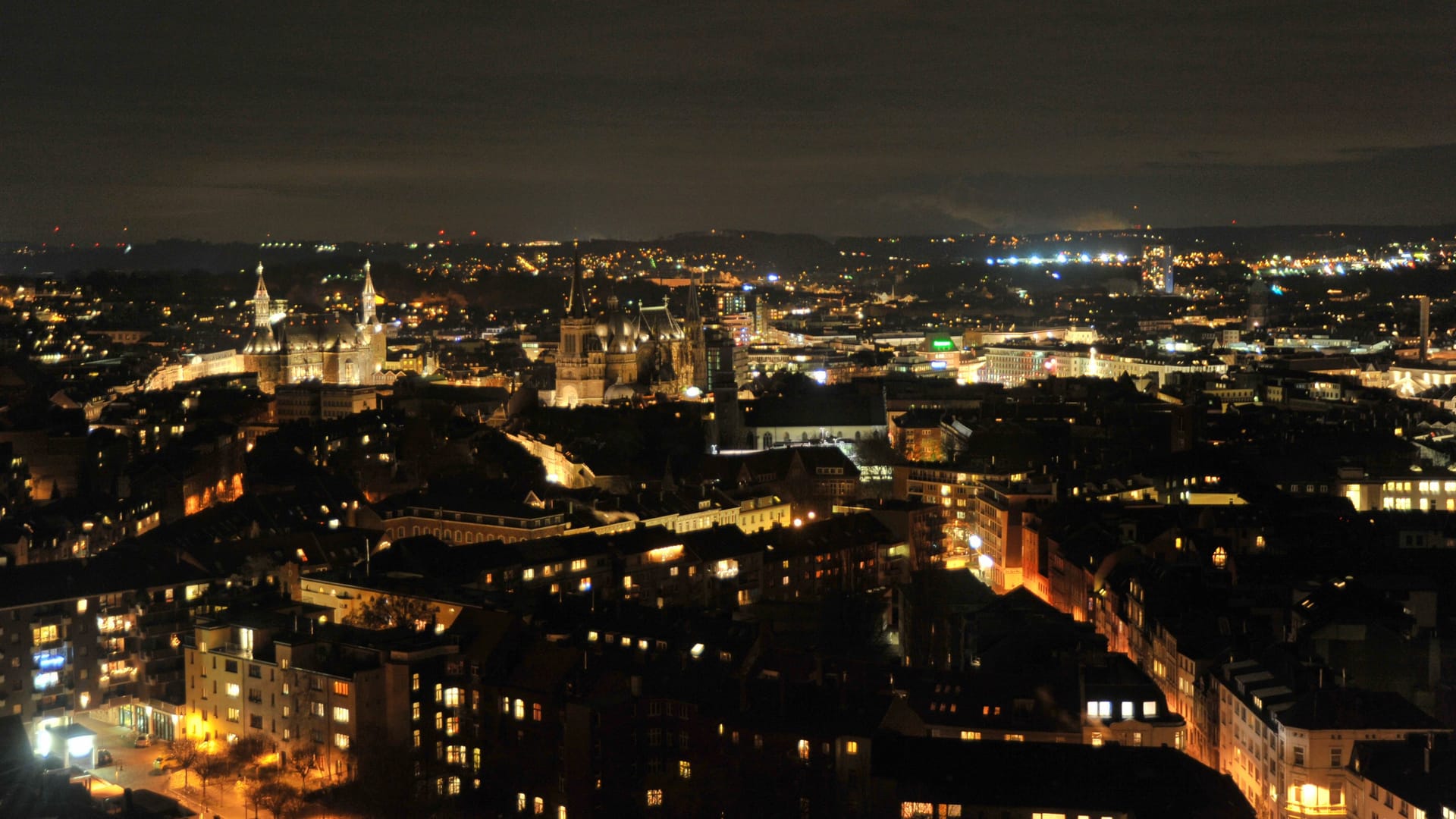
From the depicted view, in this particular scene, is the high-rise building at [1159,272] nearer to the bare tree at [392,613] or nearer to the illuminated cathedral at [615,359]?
the illuminated cathedral at [615,359]

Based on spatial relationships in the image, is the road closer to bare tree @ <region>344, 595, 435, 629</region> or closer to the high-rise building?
bare tree @ <region>344, 595, 435, 629</region>

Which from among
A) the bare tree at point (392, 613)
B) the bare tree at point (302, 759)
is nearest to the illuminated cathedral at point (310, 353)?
the bare tree at point (392, 613)

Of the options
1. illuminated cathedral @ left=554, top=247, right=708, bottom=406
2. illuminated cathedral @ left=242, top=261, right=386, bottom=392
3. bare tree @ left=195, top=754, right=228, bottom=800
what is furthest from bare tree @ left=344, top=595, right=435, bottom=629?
illuminated cathedral @ left=242, top=261, right=386, bottom=392

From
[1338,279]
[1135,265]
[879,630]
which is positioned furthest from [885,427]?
[1135,265]

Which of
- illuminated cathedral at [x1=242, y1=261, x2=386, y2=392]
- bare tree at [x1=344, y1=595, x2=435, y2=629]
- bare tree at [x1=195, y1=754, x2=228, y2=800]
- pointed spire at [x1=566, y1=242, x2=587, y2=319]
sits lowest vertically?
bare tree at [x1=195, y1=754, x2=228, y2=800]

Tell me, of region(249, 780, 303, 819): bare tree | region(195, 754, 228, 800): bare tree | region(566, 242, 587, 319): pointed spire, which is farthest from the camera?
region(566, 242, 587, 319): pointed spire

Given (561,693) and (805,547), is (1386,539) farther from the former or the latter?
(561,693)
